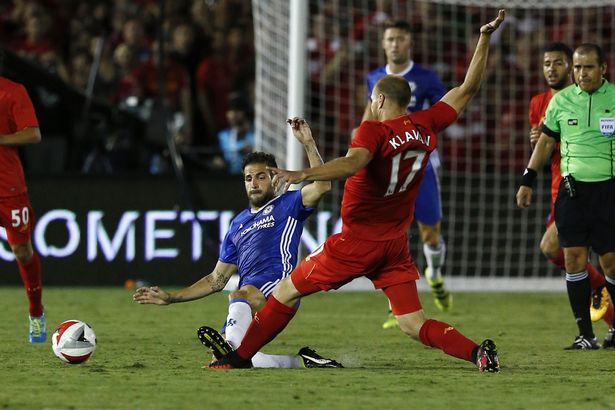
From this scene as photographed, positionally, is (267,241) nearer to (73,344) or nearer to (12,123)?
(73,344)

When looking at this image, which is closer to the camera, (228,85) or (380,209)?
(380,209)

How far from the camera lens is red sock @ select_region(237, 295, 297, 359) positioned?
709cm

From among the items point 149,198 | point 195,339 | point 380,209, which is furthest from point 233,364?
point 149,198

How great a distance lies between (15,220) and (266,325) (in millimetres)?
2778

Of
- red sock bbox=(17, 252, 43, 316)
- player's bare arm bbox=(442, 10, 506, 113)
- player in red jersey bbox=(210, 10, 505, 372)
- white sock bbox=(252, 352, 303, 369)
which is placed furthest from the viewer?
red sock bbox=(17, 252, 43, 316)

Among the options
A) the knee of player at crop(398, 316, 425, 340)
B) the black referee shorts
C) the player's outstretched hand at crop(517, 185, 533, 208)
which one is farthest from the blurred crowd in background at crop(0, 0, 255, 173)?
the knee of player at crop(398, 316, 425, 340)

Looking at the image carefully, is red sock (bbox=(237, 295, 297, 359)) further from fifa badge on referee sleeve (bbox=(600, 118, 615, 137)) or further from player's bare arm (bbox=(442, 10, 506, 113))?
fifa badge on referee sleeve (bbox=(600, 118, 615, 137))

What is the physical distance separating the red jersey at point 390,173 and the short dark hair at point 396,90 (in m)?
0.10

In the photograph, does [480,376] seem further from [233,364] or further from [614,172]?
[614,172]

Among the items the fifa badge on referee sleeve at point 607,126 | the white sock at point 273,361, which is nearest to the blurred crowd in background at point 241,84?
the fifa badge on referee sleeve at point 607,126

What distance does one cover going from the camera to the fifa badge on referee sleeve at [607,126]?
27.7ft

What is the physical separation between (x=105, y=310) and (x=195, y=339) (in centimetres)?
260

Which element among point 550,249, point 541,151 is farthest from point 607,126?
point 550,249

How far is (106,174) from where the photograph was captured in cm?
1405
